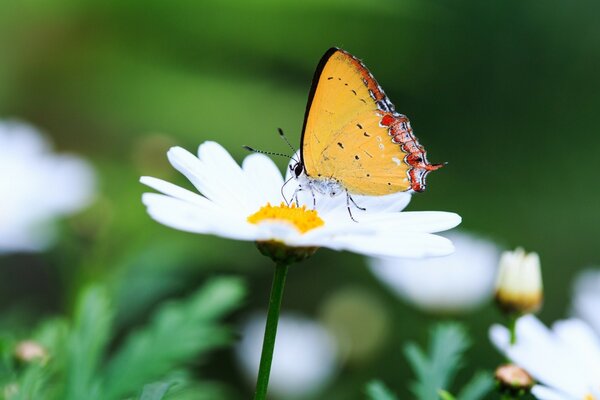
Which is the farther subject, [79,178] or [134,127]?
[134,127]

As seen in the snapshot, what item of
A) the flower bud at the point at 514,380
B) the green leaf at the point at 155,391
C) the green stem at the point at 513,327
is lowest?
the flower bud at the point at 514,380

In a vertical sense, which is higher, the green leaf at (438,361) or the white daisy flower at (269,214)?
the white daisy flower at (269,214)

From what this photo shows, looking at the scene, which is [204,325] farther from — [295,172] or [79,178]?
[79,178]

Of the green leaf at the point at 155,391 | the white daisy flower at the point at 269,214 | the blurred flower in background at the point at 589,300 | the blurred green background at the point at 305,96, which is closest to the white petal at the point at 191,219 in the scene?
the white daisy flower at the point at 269,214

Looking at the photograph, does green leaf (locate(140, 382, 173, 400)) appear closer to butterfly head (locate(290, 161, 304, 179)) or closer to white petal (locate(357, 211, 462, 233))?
white petal (locate(357, 211, 462, 233))

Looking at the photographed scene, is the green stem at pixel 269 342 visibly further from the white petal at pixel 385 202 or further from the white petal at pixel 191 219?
the white petal at pixel 385 202

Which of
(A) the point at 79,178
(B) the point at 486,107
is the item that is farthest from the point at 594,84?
(A) the point at 79,178

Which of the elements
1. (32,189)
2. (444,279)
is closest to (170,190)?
(444,279)
